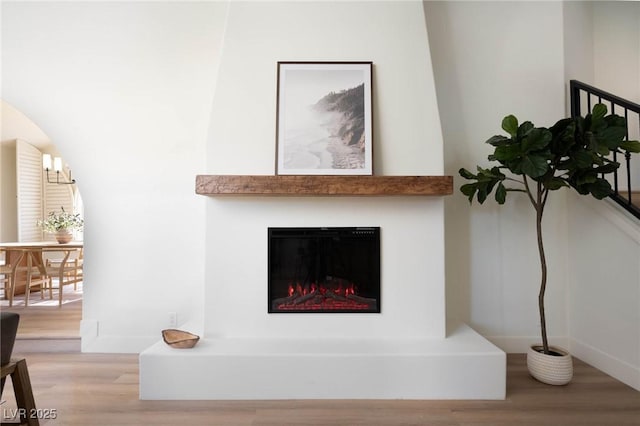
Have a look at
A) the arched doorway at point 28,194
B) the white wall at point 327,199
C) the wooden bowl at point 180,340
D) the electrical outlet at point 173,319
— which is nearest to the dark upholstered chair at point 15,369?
the wooden bowl at point 180,340

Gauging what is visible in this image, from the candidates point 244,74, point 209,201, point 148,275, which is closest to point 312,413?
point 209,201

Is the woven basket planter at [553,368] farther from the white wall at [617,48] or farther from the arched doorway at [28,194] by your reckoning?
the arched doorway at [28,194]

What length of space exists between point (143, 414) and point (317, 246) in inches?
55.8

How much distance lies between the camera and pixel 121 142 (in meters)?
3.04

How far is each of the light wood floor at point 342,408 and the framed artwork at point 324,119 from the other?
141cm

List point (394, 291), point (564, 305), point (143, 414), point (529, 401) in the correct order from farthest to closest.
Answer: point (564, 305) < point (394, 291) < point (529, 401) < point (143, 414)

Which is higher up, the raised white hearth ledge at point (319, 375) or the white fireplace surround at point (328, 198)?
the white fireplace surround at point (328, 198)

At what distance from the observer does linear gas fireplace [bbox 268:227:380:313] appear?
2602mm

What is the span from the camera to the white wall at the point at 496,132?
3.02 meters

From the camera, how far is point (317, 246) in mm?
2633

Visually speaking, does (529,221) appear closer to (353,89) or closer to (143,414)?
(353,89)

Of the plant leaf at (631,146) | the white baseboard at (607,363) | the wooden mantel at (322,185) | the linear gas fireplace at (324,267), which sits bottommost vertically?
the white baseboard at (607,363)

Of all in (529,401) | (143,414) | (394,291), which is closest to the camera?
(143,414)

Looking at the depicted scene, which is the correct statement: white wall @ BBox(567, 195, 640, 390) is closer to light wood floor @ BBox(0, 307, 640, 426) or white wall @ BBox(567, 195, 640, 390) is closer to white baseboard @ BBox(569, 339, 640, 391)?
white baseboard @ BBox(569, 339, 640, 391)
